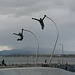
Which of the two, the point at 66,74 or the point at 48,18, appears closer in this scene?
the point at 66,74

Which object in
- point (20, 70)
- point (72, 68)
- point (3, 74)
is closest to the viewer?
point (3, 74)

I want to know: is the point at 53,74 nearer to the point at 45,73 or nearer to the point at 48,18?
the point at 45,73

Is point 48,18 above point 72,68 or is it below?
above

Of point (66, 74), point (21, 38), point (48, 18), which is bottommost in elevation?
point (66, 74)

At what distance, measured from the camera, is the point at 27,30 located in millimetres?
32625

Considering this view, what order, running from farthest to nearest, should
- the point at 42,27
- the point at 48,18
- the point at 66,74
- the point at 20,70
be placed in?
the point at 48,18, the point at 42,27, the point at 66,74, the point at 20,70

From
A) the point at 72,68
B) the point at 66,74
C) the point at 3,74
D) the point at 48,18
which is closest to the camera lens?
the point at 3,74

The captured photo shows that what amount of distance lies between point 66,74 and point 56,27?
9.00 metres

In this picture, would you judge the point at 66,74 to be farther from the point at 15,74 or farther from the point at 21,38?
the point at 21,38

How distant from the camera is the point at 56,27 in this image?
31984 mm

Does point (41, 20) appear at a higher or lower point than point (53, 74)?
higher

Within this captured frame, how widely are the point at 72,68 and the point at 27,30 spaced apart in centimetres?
881

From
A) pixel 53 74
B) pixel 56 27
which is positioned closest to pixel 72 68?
pixel 56 27

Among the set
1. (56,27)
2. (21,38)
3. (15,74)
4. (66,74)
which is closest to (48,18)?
(56,27)
